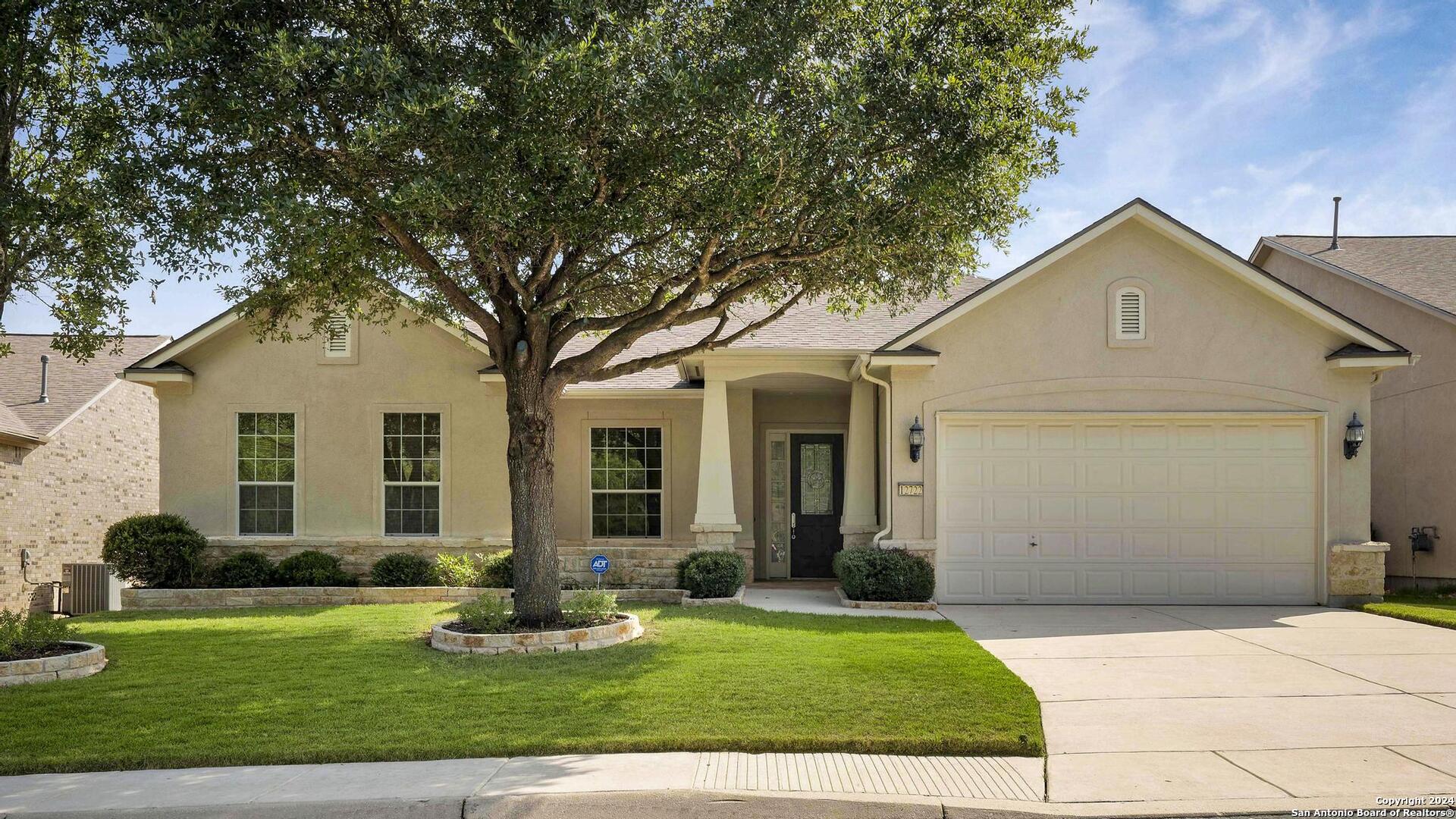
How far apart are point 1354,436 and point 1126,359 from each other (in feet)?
9.75

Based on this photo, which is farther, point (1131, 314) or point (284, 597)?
point (284, 597)

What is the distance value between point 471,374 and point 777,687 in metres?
9.13

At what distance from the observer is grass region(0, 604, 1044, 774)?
643 centimetres

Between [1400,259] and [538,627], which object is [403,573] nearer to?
[538,627]

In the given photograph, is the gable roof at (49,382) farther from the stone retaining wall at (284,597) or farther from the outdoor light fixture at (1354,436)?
the outdoor light fixture at (1354,436)

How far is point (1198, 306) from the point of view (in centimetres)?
1365

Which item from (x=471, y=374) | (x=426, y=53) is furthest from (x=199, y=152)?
(x=471, y=374)

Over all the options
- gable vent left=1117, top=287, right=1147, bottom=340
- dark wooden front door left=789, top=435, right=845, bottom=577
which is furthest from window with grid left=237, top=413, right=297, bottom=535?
gable vent left=1117, top=287, right=1147, bottom=340

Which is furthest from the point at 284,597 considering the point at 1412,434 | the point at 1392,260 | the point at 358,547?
the point at 1392,260

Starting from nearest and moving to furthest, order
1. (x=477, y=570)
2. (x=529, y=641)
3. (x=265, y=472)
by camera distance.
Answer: (x=529, y=641)
(x=477, y=570)
(x=265, y=472)

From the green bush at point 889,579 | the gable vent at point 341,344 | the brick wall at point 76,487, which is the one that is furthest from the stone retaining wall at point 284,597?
the brick wall at point 76,487

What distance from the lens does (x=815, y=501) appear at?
55.7 feet

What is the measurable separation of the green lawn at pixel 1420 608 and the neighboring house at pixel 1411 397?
1.61 meters

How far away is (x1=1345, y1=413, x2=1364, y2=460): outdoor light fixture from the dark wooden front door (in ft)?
23.2
